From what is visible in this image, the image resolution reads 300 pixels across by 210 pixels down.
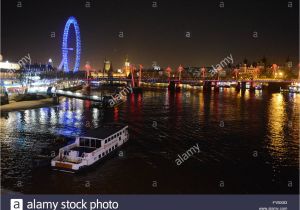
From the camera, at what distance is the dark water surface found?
18.5 metres

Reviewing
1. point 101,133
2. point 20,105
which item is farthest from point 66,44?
point 101,133

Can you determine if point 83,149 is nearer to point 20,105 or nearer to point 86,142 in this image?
point 86,142

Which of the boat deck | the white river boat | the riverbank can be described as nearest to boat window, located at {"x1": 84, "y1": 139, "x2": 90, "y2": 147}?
the white river boat

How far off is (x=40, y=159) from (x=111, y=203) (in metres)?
9.71

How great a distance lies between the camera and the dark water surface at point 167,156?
18.5m

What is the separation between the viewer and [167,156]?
24.1 meters

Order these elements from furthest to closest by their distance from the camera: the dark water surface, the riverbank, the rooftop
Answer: the riverbank, the rooftop, the dark water surface

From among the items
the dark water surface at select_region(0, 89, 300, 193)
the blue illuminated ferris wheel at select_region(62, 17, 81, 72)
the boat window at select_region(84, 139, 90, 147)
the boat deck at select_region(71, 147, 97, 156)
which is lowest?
the dark water surface at select_region(0, 89, 300, 193)

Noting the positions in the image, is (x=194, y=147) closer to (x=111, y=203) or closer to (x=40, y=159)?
(x=40, y=159)

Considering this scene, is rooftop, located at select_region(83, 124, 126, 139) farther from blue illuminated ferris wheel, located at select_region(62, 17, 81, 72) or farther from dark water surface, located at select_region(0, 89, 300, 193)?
blue illuminated ferris wheel, located at select_region(62, 17, 81, 72)

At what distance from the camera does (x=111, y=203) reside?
14.3m

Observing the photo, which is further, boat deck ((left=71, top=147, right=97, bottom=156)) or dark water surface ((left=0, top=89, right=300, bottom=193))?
boat deck ((left=71, top=147, right=97, bottom=156))

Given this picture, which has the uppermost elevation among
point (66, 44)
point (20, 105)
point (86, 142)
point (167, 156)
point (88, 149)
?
point (66, 44)

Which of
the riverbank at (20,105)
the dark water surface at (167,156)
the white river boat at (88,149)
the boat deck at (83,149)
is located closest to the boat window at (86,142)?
the white river boat at (88,149)
